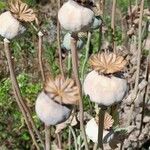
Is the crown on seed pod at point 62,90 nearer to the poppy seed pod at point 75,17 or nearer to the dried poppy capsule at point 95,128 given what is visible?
the poppy seed pod at point 75,17

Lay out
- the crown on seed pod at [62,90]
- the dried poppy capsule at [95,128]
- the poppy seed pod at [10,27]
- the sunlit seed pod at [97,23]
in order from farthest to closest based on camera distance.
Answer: the sunlit seed pod at [97,23]
the dried poppy capsule at [95,128]
the poppy seed pod at [10,27]
the crown on seed pod at [62,90]

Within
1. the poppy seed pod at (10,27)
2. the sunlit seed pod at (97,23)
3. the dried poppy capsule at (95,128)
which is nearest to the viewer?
the poppy seed pod at (10,27)

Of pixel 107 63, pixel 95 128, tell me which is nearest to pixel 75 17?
pixel 107 63

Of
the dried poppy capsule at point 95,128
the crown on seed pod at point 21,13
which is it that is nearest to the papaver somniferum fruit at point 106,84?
the crown on seed pod at point 21,13

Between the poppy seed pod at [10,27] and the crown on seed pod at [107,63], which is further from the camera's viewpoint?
the poppy seed pod at [10,27]

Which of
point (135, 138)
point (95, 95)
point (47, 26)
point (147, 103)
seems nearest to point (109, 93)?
point (95, 95)

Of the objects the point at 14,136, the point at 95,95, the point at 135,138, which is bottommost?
the point at 14,136

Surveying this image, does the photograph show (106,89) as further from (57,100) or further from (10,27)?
(10,27)

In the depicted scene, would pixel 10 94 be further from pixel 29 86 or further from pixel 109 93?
pixel 109 93
